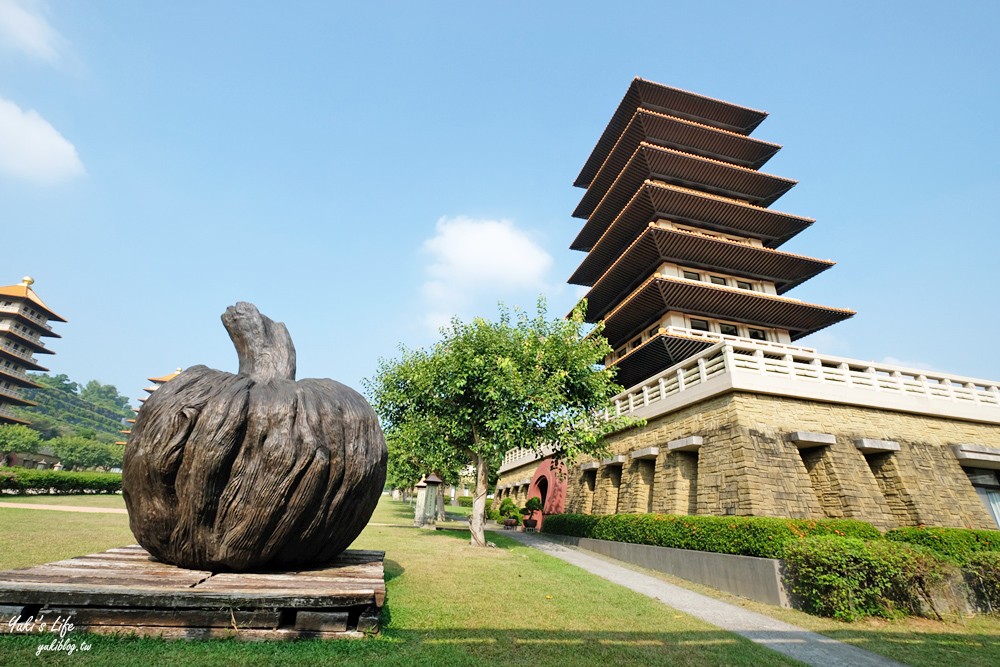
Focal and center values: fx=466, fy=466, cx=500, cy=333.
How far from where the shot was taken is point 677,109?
28281 millimetres

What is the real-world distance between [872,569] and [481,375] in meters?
8.96

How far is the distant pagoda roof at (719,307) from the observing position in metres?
20.7

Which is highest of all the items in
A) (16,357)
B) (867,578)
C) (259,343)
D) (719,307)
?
(16,357)

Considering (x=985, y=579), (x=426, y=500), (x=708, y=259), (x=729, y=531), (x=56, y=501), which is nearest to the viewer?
(x=985, y=579)

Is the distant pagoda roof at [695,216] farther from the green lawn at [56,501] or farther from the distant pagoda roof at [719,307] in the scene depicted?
the green lawn at [56,501]

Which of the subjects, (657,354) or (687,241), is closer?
(657,354)

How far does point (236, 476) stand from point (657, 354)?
19.7 m

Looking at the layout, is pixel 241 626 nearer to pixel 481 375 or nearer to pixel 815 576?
pixel 815 576

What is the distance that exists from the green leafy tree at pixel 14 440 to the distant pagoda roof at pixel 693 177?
51059 mm

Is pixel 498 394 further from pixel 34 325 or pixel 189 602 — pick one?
pixel 34 325

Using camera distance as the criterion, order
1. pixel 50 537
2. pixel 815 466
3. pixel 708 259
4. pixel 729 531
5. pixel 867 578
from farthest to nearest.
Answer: pixel 708 259, pixel 815 466, pixel 729 531, pixel 50 537, pixel 867 578

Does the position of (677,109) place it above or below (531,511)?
above

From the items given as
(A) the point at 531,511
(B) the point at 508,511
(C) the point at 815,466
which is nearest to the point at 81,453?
(B) the point at 508,511

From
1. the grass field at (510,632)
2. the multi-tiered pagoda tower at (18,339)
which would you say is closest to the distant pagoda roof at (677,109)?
the grass field at (510,632)
